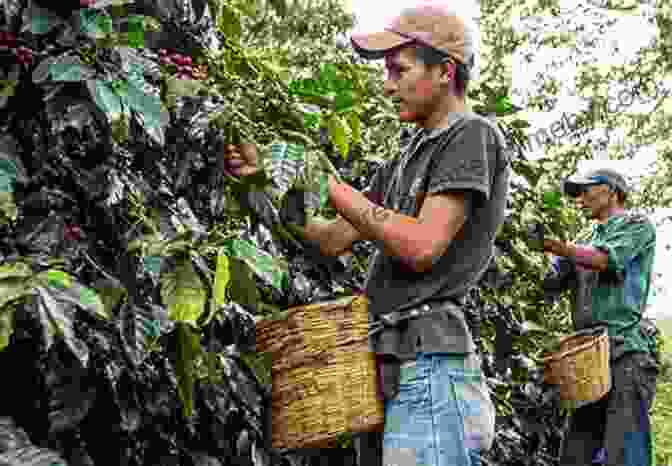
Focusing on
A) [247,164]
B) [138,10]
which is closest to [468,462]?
[247,164]

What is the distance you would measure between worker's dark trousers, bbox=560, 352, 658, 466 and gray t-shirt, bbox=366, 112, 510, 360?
2101 millimetres

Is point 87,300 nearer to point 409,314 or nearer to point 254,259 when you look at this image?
point 254,259

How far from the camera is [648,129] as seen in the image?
1166cm

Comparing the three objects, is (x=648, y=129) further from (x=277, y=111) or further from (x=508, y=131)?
(x=277, y=111)

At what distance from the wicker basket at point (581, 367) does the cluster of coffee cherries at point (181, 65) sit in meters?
2.39

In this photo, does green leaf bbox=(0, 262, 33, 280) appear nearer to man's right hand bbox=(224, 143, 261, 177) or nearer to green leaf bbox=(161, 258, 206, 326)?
green leaf bbox=(161, 258, 206, 326)

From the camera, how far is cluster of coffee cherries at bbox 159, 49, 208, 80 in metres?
1.69

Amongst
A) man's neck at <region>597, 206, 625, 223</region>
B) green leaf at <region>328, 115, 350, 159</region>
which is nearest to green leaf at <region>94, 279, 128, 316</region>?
green leaf at <region>328, 115, 350, 159</region>

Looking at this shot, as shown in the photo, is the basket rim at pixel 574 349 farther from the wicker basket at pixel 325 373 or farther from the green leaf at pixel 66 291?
the green leaf at pixel 66 291

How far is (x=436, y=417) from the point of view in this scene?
72.9 inches

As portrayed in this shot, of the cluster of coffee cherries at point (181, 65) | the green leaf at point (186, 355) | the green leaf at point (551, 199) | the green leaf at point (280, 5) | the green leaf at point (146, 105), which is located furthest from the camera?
the green leaf at point (551, 199)

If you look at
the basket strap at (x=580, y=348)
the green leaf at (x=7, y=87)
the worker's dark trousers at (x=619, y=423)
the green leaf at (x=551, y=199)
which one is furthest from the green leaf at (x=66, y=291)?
the worker's dark trousers at (x=619, y=423)

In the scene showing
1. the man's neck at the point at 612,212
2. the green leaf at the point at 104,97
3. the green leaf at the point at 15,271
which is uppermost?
the man's neck at the point at 612,212

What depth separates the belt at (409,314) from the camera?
1902 millimetres
